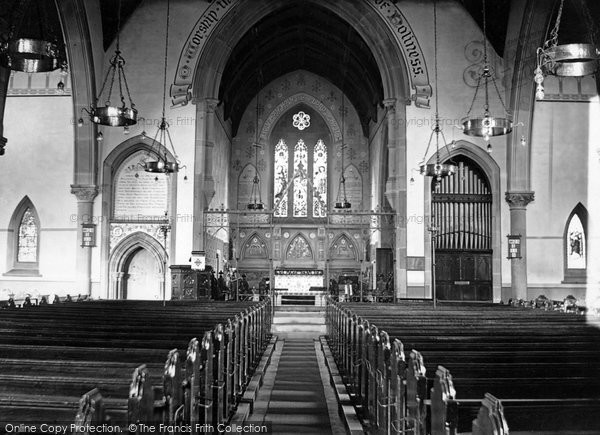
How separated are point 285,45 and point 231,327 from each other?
19.8 metres

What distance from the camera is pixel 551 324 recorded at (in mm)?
7824

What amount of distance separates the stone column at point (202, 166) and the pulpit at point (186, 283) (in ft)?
4.49

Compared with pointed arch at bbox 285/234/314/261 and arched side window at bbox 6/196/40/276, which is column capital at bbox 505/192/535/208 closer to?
pointed arch at bbox 285/234/314/261

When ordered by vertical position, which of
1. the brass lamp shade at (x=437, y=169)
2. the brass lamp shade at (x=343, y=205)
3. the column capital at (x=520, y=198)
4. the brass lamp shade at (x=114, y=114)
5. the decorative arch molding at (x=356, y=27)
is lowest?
the column capital at (x=520, y=198)

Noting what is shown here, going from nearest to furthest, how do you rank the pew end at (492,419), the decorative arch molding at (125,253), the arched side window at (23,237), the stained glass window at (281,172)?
the pew end at (492,419)
the decorative arch molding at (125,253)
the arched side window at (23,237)
the stained glass window at (281,172)

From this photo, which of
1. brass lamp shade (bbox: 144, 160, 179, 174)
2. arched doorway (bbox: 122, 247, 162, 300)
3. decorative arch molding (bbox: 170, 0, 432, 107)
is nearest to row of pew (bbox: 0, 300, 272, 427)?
brass lamp shade (bbox: 144, 160, 179, 174)

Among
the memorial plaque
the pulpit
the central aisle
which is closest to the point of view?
the central aisle

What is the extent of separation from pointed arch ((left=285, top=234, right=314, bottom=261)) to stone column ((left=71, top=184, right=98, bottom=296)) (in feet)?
37.2

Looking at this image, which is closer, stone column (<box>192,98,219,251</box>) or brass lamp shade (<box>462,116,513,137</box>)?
brass lamp shade (<box>462,116,513,137</box>)

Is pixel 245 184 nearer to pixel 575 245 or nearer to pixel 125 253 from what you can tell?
pixel 125 253

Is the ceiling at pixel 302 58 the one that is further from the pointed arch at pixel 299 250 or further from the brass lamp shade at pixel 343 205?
the pointed arch at pixel 299 250

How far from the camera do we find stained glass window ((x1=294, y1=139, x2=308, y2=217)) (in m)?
29.2

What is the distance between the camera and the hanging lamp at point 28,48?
10602 mm

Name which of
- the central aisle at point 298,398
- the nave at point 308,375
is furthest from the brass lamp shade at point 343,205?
the nave at point 308,375
